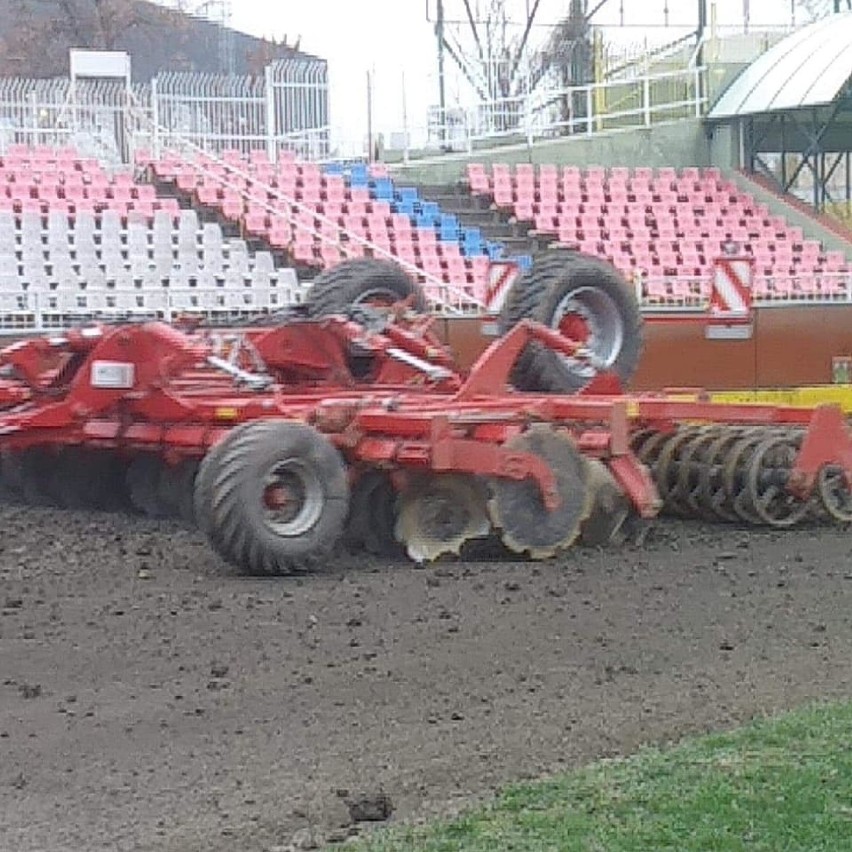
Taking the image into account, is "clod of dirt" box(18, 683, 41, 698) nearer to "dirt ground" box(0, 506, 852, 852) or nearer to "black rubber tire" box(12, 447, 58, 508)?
"dirt ground" box(0, 506, 852, 852)

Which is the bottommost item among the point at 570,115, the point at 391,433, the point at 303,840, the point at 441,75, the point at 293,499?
the point at 303,840

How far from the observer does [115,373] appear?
1050 cm

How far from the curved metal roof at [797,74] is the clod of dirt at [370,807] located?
75.4 feet

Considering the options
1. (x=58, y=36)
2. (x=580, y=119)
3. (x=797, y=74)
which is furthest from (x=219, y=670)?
(x=58, y=36)

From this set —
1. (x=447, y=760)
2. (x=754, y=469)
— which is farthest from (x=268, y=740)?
(x=754, y=469)

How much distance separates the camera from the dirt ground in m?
5.77

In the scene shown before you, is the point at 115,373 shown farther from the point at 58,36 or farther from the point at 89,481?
the point at 58,36

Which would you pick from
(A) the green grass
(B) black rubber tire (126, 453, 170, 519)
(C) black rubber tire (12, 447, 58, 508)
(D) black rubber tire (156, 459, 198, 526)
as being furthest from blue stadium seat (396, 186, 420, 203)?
(A) the green grass

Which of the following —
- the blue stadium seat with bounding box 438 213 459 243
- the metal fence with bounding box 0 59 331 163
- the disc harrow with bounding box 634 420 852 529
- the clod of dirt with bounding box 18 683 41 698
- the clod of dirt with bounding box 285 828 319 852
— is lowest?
the clod of dirt with bounding box 285 828 319 852

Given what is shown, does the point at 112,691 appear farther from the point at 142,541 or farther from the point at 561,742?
the point at 142,541

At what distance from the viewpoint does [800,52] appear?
1166 inches

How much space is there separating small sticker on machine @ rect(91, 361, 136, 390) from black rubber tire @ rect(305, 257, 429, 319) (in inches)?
91.3

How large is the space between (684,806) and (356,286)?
786cm

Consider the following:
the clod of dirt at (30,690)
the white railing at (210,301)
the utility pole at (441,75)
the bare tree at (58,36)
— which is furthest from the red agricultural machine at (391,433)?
the bare tree at (58,36)
